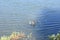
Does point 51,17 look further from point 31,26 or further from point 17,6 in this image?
point 17,6

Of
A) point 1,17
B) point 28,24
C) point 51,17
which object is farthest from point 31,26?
point 1,17

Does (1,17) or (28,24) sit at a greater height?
(1,17)

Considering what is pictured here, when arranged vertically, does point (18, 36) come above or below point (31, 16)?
below

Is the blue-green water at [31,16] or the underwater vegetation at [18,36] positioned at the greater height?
the blue-green water at [31,16]

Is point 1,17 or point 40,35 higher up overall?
point 1,17

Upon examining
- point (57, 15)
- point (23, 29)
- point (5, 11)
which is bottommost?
point (23, 29)

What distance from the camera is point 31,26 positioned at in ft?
6.23

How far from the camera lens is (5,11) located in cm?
188

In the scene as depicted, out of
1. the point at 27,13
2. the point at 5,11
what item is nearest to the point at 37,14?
the point at 27,13

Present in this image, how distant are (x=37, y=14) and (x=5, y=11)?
1.44 ft

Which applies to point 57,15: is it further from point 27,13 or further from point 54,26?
point 27,13

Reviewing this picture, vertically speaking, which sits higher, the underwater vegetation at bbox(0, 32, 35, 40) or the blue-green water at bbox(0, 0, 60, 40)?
the blue-green water at bbox(0, 0, 60, 40)

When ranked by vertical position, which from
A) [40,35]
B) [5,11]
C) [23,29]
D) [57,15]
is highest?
[5,11]

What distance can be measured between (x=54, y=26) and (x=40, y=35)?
0.76 feet
